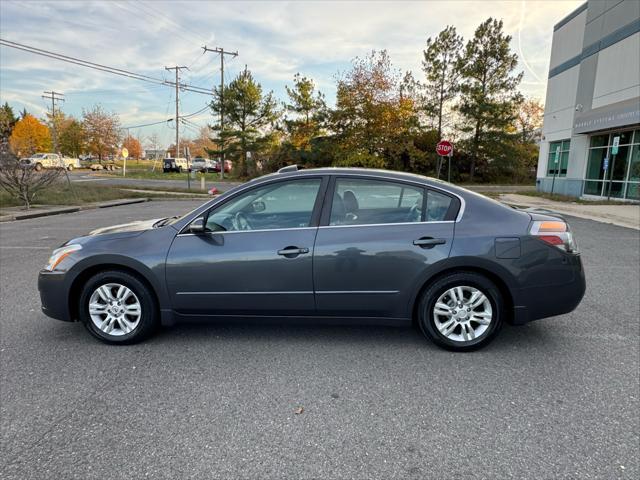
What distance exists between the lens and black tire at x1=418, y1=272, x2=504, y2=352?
3.40 metres

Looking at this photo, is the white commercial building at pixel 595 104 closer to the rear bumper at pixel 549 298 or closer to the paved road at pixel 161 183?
the rear bumper at pixel 549 298

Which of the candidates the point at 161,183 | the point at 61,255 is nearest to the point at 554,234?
the point at 61,255

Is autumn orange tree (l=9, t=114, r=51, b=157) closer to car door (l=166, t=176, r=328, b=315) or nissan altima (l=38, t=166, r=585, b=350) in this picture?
nissan altima (l=38, t=166, r=585, b=350)

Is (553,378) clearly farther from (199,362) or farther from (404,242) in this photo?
(199,362)

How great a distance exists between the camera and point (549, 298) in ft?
11.3

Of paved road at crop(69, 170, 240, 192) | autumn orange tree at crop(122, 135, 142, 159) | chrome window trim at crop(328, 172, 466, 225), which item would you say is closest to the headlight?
chrome window trim at crop(328, 172, 466, 225)

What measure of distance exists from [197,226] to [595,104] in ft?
76.2

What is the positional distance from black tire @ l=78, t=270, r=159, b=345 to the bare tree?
1429 cm

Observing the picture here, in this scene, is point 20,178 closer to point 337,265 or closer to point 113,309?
point 113,309

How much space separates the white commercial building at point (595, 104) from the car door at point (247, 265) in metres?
18.1

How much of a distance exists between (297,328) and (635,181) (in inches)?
796

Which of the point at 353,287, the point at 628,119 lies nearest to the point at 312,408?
the point at 353,287

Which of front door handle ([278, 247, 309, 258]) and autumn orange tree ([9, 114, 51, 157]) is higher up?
autumn orange tree ([9, 114, 51, 157])

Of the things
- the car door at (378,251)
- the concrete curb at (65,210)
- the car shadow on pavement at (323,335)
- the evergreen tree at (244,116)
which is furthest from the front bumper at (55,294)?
the evergreen tree at (244,116)
